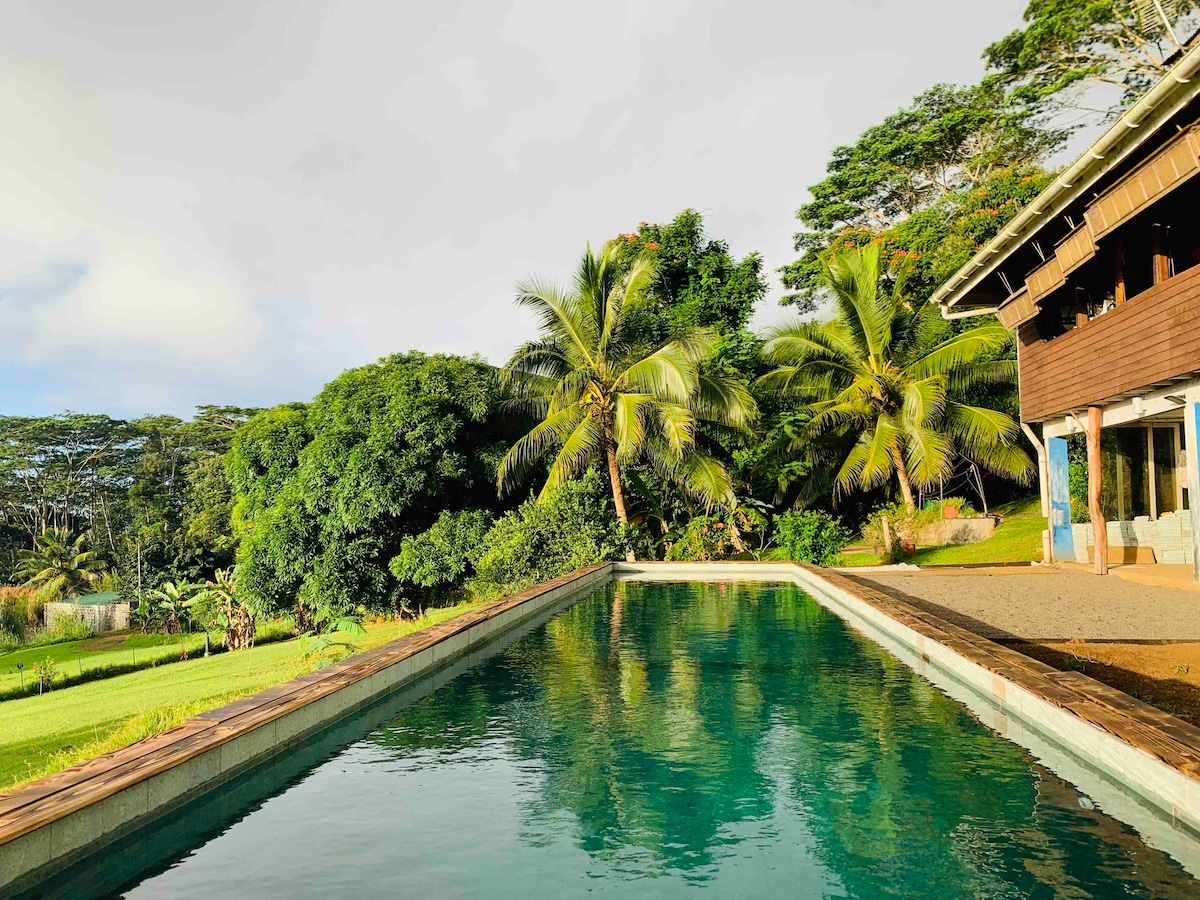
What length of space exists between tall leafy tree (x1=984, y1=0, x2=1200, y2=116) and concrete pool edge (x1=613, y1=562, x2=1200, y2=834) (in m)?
20.3

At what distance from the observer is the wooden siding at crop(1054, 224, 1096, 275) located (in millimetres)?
11053

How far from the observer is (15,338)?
220ft

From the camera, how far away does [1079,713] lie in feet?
14.2

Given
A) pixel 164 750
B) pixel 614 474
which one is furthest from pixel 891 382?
pixel 164 750

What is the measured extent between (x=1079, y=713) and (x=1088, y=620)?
466 cm

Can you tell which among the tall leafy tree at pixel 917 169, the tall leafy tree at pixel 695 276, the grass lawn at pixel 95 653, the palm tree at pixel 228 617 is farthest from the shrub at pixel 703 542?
the grass lawn at pixel 95 653

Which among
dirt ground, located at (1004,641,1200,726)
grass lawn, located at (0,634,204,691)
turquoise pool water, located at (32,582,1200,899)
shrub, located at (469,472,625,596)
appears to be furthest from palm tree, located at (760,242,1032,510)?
grass lawn, located at (0,634,204,691)

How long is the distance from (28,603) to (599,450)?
25.6m

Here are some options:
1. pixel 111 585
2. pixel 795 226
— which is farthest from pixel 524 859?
pixel 111 585

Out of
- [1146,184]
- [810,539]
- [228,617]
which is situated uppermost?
[1146,184]

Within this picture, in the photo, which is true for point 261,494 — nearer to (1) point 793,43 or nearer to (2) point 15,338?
(1) point 793,43

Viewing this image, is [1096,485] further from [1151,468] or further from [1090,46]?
[1090,46]

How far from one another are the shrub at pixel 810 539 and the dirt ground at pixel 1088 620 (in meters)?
4.94

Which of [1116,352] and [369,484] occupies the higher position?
[1116,352]
